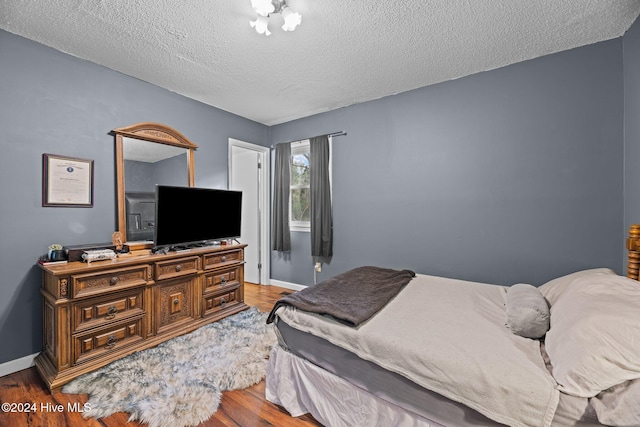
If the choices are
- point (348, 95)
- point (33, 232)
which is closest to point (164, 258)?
point (33, 232)

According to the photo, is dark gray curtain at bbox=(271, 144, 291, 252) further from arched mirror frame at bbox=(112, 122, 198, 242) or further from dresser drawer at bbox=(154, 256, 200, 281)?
dresser drawer at bbox=(154, 256, 200, 281)

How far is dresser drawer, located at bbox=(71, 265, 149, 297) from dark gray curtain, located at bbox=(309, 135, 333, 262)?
6.77 ft

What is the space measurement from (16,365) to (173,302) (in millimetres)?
1139

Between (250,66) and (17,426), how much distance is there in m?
3.08

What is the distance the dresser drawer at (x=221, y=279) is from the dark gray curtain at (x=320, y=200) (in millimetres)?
1099

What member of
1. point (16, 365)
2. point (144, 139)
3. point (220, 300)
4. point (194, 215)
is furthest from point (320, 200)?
point (16, 365)

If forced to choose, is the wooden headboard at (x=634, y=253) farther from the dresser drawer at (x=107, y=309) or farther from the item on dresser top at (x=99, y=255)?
the item on dresser top at (x=99, y=255)

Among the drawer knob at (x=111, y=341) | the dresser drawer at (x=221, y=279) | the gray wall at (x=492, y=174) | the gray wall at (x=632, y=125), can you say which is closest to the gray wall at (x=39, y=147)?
the drawer knob at (x=111, y=341)

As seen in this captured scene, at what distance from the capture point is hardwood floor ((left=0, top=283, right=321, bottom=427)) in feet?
5.23

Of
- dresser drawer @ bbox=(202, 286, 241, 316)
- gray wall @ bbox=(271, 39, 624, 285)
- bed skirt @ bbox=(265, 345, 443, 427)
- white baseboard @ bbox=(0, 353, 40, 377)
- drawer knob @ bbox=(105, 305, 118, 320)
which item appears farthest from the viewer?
dresser drawer @ bbox=(202, 286, 241, 316)

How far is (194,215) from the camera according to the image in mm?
2920

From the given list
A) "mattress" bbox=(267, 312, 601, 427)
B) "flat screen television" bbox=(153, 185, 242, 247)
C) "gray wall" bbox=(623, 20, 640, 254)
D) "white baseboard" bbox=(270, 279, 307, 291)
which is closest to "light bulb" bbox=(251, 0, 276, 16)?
"flat screen television" bbox=(153, 185, 242, 247)

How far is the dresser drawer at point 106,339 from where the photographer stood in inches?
78.7

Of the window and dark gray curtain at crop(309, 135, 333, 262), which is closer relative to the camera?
dark gray curtain at crop(309, 135, 333, 262)
